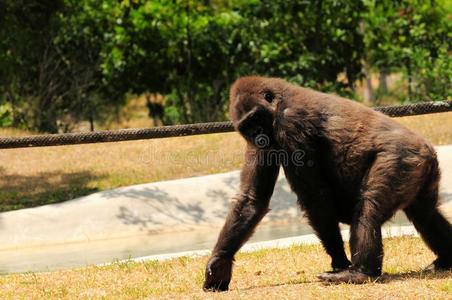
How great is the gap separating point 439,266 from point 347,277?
0.89 metres

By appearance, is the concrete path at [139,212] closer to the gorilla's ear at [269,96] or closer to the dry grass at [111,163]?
the dry grass at [111,163]

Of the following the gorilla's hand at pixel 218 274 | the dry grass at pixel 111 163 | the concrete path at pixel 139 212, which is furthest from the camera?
the dry grass at pixel 111 163

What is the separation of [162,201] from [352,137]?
527cm

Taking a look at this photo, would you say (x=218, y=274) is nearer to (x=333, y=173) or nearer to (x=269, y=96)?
(x=333, y=173)

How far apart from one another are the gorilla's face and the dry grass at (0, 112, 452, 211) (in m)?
5.88

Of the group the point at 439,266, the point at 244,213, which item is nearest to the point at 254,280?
the point at 244,213

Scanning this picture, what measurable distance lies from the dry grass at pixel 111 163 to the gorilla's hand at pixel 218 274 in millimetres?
5823

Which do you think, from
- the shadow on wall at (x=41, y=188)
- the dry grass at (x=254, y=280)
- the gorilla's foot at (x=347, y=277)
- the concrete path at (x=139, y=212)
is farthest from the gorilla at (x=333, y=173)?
the shadow on wall at (x=41, y=188)

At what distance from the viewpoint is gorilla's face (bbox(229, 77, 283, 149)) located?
5555mm

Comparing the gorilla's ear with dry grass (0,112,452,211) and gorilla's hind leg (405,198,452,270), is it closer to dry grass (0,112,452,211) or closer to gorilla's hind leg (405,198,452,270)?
gorilla's hind leg (405,198,452,270)

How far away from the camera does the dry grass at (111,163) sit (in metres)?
11.5

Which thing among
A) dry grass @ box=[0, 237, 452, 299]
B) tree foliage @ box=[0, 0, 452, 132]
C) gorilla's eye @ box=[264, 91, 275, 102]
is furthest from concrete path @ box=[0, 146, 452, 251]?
gorilla's eye @ box=[264, 91, 275, 102]

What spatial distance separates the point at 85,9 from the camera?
15523mm

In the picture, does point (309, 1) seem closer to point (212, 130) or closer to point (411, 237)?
point (212, 130)
